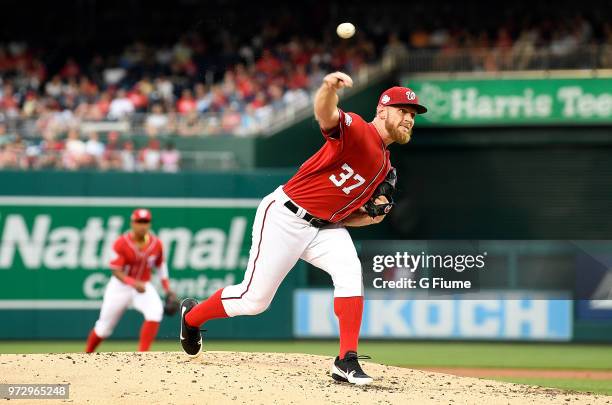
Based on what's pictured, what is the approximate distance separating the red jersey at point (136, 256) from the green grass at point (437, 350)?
2.09m

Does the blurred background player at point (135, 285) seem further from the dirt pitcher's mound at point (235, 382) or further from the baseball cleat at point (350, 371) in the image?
the baseball cleat at point (350, 371)

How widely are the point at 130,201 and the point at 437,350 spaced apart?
465cm

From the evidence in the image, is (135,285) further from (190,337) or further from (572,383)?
(572,383)

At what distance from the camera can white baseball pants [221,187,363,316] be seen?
22.5 feet

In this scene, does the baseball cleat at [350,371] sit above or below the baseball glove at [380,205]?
below

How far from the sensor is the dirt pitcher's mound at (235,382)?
6.28 meters

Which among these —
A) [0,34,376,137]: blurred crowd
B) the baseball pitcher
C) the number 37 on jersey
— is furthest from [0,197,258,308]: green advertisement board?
the number 37 on jersey

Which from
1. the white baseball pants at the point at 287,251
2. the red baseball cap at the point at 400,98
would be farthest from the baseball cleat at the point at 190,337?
the red baseball cap at the point at 400,98

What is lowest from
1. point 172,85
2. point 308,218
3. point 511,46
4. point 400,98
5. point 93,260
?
point 93,260

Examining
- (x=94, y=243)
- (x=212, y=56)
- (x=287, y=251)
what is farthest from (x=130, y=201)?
(x=287, y=251)

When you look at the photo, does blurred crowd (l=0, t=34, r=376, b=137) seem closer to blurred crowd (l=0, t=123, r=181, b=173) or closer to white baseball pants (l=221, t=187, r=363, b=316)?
blurred crowd (l=0, t=123, r=181, b=173)

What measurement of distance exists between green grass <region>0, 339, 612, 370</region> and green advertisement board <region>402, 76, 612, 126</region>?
6346 mm

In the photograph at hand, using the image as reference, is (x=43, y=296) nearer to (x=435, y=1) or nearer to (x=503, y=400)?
(x=503, y=400)

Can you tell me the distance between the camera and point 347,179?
6703 mm
